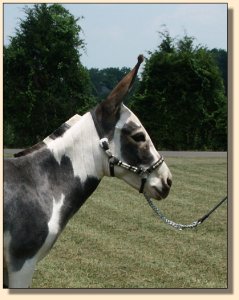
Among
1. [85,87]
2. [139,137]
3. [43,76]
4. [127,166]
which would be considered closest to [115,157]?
[127,166]

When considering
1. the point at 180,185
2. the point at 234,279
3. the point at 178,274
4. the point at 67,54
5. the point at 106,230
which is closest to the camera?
the point at 234,279

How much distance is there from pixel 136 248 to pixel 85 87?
550cm

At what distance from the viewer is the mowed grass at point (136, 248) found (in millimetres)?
7734

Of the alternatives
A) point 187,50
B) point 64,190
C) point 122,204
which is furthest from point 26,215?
point 187,50

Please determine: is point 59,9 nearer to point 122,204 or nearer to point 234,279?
point 122,204

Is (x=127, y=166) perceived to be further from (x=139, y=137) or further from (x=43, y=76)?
(x=43, y=76)

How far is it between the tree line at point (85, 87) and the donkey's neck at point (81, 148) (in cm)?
706

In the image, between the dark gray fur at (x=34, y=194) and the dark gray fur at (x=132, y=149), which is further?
the dark gray fur at (x=132, y=149)

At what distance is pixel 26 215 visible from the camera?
411 cm

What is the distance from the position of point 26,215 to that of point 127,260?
4782mm

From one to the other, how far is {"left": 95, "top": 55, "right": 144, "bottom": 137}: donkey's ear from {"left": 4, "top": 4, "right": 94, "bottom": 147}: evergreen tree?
25.8ft

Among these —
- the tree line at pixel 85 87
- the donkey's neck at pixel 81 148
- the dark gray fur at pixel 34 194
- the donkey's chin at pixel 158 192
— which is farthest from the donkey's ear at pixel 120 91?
the tree line at pixel 85 87

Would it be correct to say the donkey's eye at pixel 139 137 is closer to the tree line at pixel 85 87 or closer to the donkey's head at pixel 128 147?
the donkey's head at pixel 128 147

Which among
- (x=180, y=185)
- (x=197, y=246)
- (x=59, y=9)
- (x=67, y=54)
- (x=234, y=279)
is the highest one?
(x=59, y=9)
